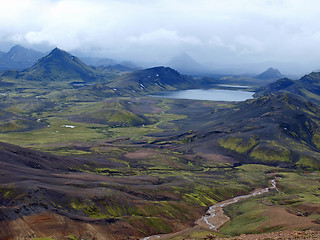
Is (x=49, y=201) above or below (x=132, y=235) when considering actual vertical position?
above

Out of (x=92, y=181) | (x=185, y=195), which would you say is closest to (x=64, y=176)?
(x=92, y=181)

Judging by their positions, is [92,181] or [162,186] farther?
[162,186]

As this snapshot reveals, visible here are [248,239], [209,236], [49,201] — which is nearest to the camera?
[248,239]

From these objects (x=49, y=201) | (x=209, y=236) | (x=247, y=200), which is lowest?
(x=247, y=200)

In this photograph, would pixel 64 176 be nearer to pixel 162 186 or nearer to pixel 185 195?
pixel 162 186

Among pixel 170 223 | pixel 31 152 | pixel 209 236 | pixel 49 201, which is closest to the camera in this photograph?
pixel 209 236

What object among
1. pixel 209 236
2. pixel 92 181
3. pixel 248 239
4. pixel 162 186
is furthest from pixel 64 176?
pixel 248 239

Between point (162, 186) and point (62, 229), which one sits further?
point (162, 186)

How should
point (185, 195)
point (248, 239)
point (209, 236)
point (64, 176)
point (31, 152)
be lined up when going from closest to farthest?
point (248, 239) → point (209, 236) → point (64, 176) → point (185, 195) → point (31, 152)

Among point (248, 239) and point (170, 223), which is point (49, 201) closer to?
point (170, 223)
